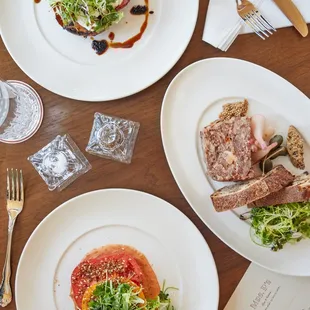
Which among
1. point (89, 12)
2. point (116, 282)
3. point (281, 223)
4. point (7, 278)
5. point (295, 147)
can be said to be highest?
point (89, 12)

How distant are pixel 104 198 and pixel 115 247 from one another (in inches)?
7.6

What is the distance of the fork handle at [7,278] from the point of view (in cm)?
196

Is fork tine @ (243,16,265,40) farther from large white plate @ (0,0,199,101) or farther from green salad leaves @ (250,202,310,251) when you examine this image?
green salad leaves @ (250,202,310,251)

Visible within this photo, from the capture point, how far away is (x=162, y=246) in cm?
196

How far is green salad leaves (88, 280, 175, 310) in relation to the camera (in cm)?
180

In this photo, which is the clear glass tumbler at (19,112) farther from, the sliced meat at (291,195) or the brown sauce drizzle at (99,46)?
the sliced meat at (291,195)

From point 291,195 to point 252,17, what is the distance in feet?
2.22

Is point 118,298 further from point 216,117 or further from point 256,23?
point 256,23

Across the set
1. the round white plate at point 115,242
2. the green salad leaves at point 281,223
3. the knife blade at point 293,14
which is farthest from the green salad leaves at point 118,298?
the knife blade at point 293,14

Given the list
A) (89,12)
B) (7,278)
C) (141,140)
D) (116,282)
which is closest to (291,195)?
(141,140)

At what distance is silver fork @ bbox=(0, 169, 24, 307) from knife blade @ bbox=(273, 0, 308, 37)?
3.83 ft

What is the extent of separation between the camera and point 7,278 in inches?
77.1

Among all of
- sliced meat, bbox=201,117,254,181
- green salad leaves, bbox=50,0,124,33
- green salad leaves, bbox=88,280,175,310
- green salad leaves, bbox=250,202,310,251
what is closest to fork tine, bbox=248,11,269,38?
sliced meat, bbox=201,117,254,181

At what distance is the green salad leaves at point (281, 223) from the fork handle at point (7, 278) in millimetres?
914
